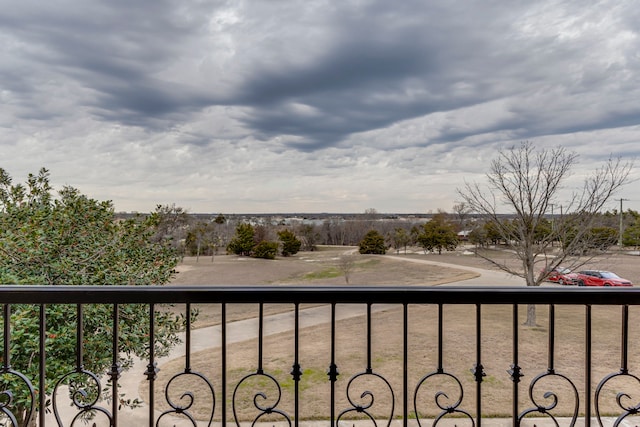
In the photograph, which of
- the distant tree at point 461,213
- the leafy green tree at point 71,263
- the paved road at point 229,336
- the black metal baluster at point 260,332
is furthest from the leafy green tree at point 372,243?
the black metal baluster at point 260,332

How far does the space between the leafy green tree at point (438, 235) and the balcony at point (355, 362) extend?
1311 millimetres

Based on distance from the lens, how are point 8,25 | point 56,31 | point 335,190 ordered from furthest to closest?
point 335,190, point 56,31, point 8,25

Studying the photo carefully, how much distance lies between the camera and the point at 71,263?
11.3ft

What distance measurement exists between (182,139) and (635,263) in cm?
861

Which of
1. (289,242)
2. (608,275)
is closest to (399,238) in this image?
(289,242)

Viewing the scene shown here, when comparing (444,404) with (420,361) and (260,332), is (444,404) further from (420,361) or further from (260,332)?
(420,361)

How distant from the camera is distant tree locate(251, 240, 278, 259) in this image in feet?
20.7

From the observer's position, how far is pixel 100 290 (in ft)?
3.47

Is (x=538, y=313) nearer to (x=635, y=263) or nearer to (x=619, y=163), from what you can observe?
(x=635, y=263)

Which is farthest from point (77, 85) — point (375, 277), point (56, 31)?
point (375, 277)

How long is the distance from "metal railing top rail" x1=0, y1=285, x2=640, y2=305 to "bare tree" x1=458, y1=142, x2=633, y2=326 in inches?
347

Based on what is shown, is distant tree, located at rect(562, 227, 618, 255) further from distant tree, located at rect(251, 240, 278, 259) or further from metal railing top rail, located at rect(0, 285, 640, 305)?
metal railing top rail, located at rect(0, 285, 640, 305)

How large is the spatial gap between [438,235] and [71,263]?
19.8 feet

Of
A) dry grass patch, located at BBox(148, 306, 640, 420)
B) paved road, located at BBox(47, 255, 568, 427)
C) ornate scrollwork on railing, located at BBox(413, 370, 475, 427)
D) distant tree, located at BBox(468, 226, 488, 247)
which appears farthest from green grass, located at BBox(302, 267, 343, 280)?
ornate scrollwork on railing, located at BBox(413, 370, 475, 427)
